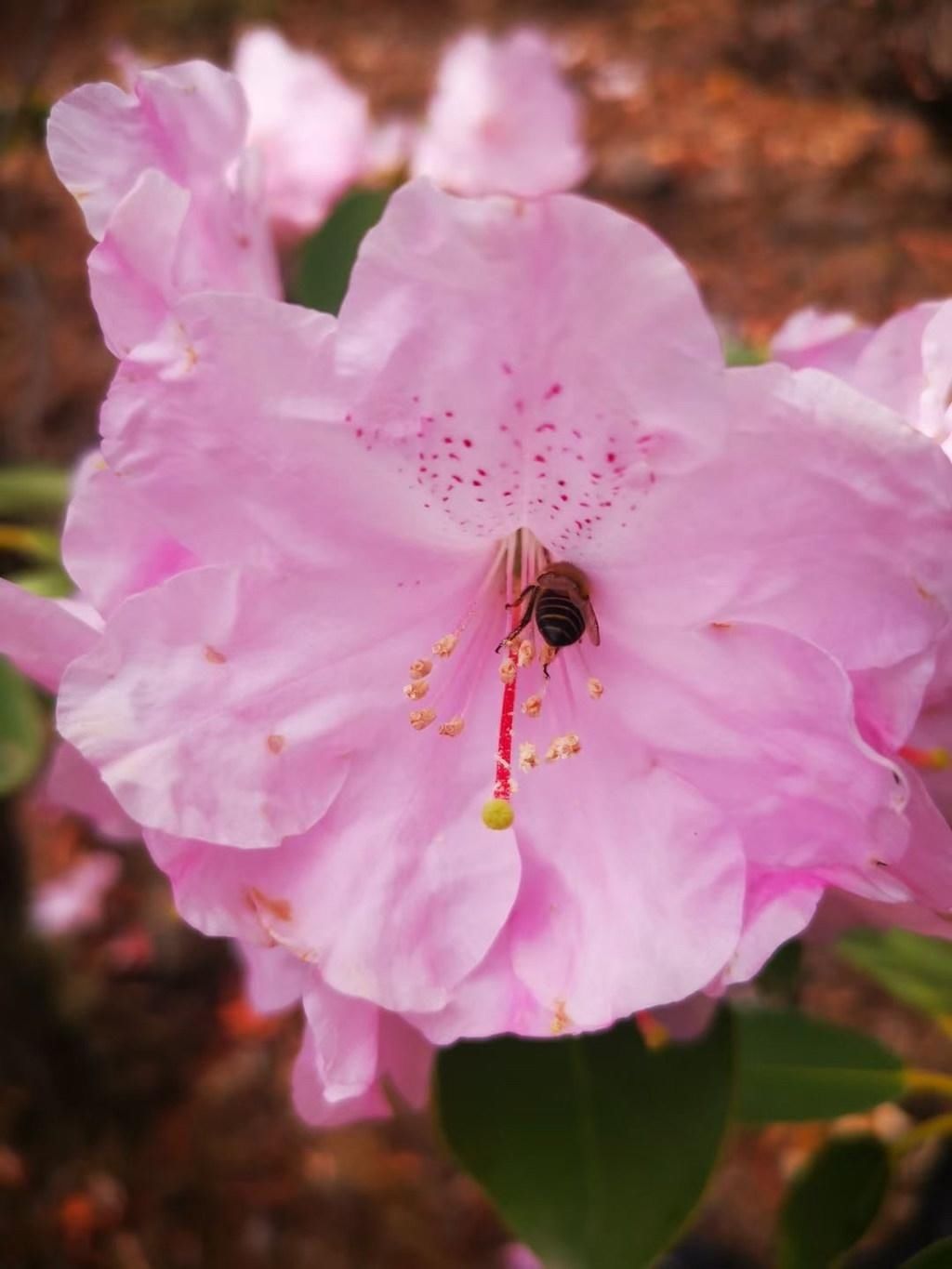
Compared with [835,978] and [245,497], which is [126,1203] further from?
[245,497]

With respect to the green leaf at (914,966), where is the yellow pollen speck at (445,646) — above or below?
above

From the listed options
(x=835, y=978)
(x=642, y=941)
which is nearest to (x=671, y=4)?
(x=835, y=978)

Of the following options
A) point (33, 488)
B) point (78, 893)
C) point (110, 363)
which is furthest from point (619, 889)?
point (110, 363)

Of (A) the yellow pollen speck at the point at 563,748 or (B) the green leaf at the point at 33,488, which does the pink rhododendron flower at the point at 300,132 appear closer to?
(B) the green leaf at the point at 33,488

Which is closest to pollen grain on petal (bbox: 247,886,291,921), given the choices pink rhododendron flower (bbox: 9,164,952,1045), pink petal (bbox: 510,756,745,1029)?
pink rhododendron flower (bbox: 9,164,952,1045)

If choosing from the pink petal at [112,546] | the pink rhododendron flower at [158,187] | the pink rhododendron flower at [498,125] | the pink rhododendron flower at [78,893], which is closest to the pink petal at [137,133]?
the pink rhododendron flower at [158,187]

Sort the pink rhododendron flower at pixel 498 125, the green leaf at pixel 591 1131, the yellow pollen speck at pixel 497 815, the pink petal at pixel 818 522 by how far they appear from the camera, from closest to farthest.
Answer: the pink petal at pixel 818 522, the yellow pollen speck at pixel 497 815, the green leaf at pixel 591 1131, the pink rhododendron flower at pixel 498 125
